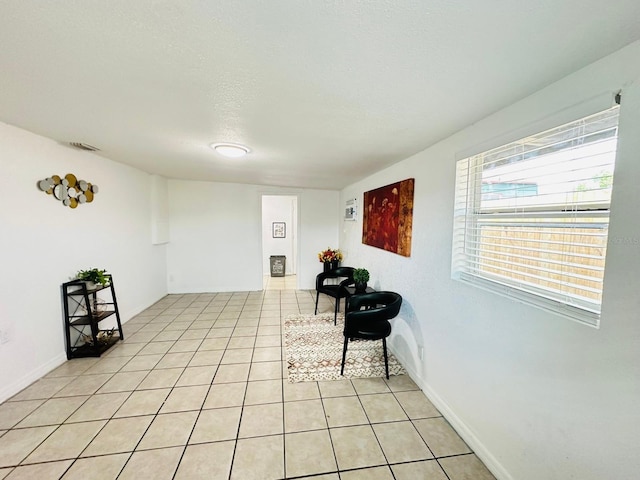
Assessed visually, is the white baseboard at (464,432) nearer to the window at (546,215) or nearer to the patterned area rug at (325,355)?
the patterned area rug at (325,355)

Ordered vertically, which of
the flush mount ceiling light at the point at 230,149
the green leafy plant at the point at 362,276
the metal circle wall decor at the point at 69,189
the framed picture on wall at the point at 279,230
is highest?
the flush mount ceiling light at the point at 230,149

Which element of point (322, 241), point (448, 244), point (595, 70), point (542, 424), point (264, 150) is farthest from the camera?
point (322, 241)

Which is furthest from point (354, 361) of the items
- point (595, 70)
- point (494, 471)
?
point (595, 70)

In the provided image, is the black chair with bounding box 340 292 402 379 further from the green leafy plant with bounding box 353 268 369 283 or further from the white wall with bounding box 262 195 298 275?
the white wall with bounding box 262 195 298 275

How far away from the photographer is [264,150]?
236 centimetres

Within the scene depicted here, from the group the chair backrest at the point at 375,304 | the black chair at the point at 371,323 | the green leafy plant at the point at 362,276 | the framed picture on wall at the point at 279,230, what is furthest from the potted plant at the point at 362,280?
the framed picture on wall at the point at 279,230

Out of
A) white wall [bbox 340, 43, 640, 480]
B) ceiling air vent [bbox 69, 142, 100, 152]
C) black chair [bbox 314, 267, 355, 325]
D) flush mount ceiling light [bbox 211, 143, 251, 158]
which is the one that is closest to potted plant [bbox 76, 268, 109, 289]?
ceiling air vent [bbox 69, 142, 100, 152]

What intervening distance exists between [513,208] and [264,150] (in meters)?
1.98

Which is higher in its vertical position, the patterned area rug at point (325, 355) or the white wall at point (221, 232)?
the white wall at point (221, 232)

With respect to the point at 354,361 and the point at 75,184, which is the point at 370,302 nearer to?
the point at 354,361

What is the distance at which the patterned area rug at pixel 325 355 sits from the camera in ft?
7.78

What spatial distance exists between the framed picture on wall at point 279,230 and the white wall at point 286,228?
0.17 ft

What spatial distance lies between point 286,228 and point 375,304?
4.50 meters

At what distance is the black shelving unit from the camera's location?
2.47 metres
